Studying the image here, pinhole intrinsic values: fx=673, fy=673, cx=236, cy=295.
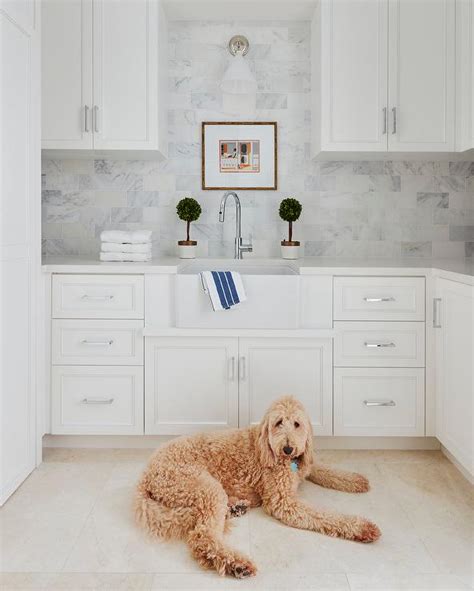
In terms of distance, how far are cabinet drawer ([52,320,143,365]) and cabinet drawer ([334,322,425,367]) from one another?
916 millimetres

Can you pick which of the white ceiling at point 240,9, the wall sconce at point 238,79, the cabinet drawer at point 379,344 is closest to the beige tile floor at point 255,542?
the cabinet drawer at point 379,344

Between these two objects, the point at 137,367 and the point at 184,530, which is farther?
the point at 137,367

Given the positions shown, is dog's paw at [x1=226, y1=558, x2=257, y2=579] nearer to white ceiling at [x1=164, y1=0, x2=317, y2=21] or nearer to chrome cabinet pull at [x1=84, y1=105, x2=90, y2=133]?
chrome cabinet pull at [x1=84, y1=105, x2=90, y2=133]

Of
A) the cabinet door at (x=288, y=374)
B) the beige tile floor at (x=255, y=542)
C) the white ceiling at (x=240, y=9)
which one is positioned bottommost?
the beige tile floor at (x=255, y=542)

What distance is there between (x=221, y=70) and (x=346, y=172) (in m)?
0.88

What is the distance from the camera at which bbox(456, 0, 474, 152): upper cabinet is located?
307 centimetres

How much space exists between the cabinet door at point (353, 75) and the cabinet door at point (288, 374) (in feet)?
3.34

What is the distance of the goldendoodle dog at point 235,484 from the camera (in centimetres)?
216

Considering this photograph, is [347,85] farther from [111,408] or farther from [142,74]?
[111,408]

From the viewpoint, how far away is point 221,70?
12.1 ft

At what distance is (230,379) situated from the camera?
3.04 metres

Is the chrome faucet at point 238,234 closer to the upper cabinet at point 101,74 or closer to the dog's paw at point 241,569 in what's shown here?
the upper cabinet at point 101,74

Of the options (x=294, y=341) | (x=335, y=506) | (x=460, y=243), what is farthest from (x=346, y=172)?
(x=335, y=506)

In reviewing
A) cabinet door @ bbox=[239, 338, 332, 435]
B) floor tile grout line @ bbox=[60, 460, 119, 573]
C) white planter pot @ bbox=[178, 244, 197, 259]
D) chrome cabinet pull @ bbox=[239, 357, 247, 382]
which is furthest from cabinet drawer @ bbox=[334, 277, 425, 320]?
floor tile grout line @ bbox=[60, 460, 119, 573]
